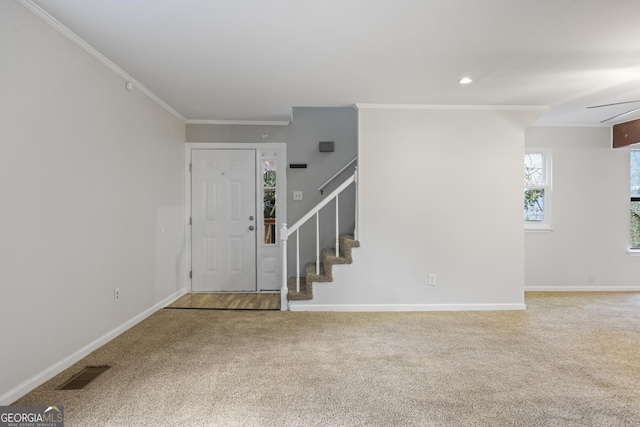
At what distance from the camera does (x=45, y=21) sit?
229 centimetres

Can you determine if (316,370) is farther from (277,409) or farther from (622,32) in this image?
(622,32)

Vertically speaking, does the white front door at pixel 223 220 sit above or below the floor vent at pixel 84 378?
above

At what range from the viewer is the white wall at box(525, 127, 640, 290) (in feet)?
16.8

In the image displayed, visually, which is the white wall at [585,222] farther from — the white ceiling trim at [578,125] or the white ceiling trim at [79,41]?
the white ceiling trim at [79,41]

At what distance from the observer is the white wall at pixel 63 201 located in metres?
2.07

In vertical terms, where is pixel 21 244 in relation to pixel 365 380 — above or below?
above

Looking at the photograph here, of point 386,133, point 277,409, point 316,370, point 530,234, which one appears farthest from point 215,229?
point 530,234

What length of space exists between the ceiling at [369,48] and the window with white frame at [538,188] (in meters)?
1.24

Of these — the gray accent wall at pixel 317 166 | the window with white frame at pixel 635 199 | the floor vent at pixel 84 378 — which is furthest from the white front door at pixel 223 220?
the window with white frame at pixel 635 199

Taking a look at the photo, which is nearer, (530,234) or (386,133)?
(386,133)

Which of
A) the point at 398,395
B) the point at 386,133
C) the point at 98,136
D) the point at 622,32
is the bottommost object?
the point at 398,395

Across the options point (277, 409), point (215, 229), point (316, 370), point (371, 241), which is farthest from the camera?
point (215, 229)

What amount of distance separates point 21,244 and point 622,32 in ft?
13.3

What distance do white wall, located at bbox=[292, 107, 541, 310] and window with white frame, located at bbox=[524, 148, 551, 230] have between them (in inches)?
48.2
